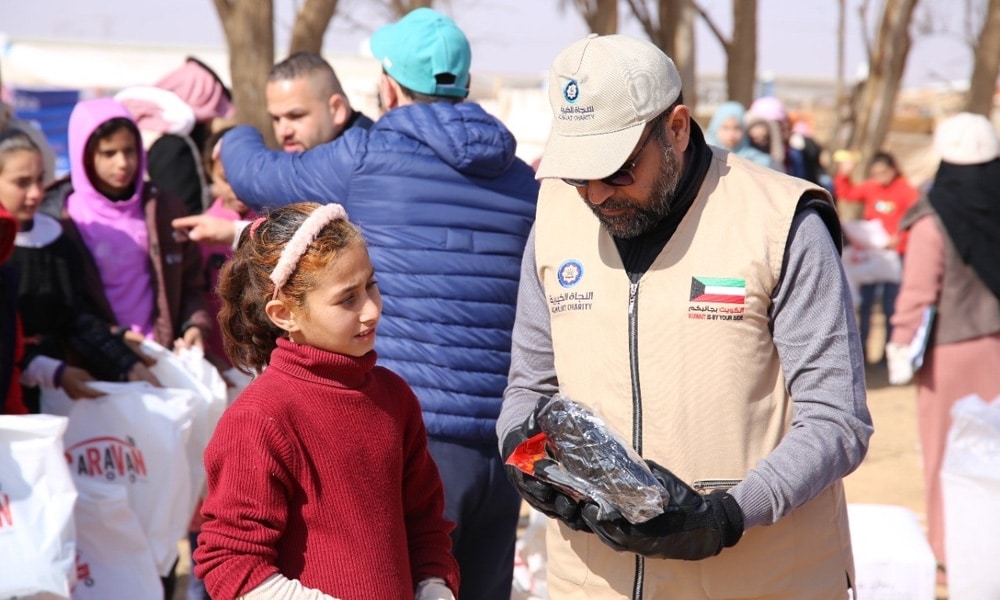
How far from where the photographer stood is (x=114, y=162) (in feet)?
15.4

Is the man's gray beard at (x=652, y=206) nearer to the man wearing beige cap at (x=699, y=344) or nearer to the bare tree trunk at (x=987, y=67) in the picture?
the man wearing beige cap at (x=699, y=344)

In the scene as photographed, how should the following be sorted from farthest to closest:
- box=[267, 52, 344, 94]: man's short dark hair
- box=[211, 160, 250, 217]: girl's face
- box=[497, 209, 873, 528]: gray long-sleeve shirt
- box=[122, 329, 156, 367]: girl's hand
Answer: box=[211, 160, 250, 217]: girl's face < box=[122, 329, 156, 367]: girl's hand < box=[267, 52, 344, 94]: man's short dark hair < box=[497, 209, 873, 528]: gray long-sleeve shirt

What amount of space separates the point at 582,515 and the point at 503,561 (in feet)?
3.76

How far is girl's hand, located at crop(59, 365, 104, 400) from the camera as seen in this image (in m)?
4.38

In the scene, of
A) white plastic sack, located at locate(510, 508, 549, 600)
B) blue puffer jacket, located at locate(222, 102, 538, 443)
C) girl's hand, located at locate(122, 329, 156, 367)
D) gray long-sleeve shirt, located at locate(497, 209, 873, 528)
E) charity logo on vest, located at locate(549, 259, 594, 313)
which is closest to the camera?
gray long-sleeve shirt, located at locate(497, 209, 873, 528)

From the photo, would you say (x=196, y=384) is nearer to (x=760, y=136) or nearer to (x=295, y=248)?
(x=295, y=248)

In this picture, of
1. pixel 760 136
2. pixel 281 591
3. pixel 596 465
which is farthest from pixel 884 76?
pixel 281 591

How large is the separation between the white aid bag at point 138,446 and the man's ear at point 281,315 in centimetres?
224

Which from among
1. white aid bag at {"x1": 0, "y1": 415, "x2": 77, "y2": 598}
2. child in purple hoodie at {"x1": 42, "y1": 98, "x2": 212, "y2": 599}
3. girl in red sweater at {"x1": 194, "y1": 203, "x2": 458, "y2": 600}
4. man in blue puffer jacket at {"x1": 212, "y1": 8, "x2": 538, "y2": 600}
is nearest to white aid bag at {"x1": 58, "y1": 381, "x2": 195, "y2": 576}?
child in purple hoodie at {"x1": 42, "y1": 98, "x2": 212, "y2": 599}

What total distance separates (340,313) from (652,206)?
64 cm

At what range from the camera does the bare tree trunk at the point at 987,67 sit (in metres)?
14.3

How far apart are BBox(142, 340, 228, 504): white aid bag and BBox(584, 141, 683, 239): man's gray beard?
8.63ft

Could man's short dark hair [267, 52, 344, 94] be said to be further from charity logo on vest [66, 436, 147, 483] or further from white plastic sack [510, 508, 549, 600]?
Answer: white plastic sack [510, 508, 549, 600]

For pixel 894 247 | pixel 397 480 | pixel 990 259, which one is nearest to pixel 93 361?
pixel 397 480
